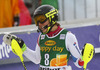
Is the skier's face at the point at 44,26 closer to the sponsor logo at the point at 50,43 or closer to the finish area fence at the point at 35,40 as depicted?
the sponsor logo at the point at 50,43

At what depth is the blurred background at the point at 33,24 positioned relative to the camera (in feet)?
14.5

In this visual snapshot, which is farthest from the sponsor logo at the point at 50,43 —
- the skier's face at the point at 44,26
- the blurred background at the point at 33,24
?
the blurred background at the point at 33,24

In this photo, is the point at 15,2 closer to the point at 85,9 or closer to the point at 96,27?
the point at 85,9

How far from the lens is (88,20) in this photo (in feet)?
15.4

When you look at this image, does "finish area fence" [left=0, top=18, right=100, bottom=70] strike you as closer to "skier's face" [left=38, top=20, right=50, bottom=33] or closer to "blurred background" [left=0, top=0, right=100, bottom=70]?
"blurred background" [left=0, top=0, right=100, bottom=70]

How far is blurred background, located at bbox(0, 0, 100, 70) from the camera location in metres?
4.43

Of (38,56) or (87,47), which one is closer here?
(87,47)

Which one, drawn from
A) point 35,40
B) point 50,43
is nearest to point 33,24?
point 35,40

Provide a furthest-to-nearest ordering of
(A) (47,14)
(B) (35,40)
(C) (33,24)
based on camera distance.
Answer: (C) (33,24)
(B) (35,40)
(A) (47,14)

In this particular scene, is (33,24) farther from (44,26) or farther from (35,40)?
(44,26)

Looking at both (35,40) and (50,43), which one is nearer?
(50,43)

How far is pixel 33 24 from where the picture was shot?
5.69m

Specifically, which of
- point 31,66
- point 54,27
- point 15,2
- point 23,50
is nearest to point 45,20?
point 54,27

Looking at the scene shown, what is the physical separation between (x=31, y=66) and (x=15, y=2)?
5.76 ft
